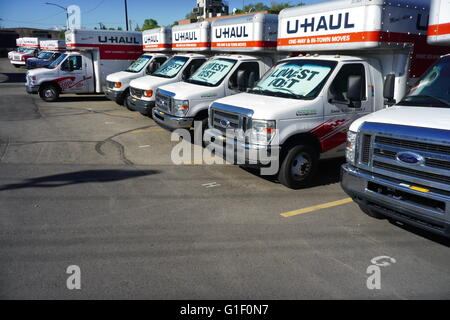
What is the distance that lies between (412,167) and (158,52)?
13.8 m

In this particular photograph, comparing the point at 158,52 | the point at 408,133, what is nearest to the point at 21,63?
the point at 158,52

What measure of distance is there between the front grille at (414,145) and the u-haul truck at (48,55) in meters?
26.7

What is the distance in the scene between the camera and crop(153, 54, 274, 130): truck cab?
28.6 feet

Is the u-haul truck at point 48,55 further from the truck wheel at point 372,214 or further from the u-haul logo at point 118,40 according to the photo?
the truck wheel at point 372,214

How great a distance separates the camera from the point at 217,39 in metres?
11.4

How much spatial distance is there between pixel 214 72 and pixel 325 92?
155 inches

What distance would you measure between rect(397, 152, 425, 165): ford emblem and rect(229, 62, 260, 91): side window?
5512 mm

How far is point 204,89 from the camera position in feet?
29.6

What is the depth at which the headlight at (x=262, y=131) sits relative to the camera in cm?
598

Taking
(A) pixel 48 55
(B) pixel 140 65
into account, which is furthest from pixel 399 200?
(A) pixel 48 55

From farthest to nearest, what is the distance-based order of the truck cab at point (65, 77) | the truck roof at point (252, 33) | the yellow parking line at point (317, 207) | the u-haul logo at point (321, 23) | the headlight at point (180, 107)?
the truck cab at point (65, 77), the truck roof at point (252, 33), the headlight at point (180, 107), the u-haul logo at point (321, 23), the yellow parking line at point (317, 207)

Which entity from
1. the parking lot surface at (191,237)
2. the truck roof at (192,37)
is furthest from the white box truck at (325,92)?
the truck roof at (192,37)

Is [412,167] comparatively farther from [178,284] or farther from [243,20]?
[243,20]
